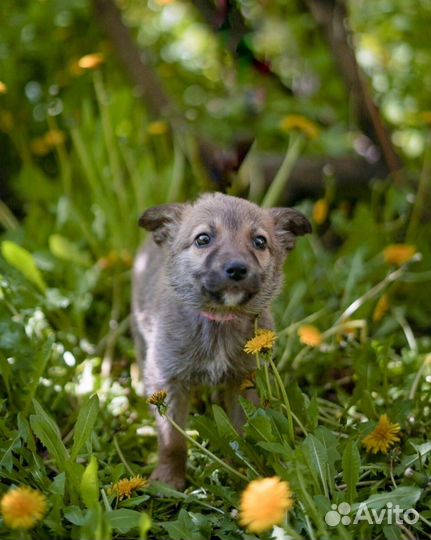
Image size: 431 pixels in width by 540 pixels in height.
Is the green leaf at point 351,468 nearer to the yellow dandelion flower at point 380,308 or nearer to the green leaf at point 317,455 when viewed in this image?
the green leaf at point 317,455

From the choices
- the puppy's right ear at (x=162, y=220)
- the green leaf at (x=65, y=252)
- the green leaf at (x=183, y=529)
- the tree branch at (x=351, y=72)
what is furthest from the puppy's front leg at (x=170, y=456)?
the tree branch at (x=351, y=72)

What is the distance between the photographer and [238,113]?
233 inches

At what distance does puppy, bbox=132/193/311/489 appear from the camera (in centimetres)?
297

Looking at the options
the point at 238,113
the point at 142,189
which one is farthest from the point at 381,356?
the point at 238,113

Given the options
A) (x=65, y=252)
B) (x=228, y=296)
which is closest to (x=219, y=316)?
(x=228, y=296)

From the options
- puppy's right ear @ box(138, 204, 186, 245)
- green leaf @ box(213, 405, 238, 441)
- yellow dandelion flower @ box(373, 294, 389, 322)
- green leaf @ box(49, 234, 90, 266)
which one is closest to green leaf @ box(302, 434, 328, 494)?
green leaf @ box(213, 405, 238, 441)

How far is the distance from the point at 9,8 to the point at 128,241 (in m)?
1.95

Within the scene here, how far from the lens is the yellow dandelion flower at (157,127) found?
5.22 meters

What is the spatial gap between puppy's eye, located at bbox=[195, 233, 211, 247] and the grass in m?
0.55

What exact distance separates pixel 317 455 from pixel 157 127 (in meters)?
3.16

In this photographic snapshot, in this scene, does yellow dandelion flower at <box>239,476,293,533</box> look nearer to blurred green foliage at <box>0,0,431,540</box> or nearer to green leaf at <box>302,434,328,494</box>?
blurred green foliage at <box>0,0,431,540</box>

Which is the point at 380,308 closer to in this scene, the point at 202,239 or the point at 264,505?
the point at 202,239

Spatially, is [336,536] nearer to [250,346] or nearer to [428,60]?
[250,346]

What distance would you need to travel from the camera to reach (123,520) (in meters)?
2.39
